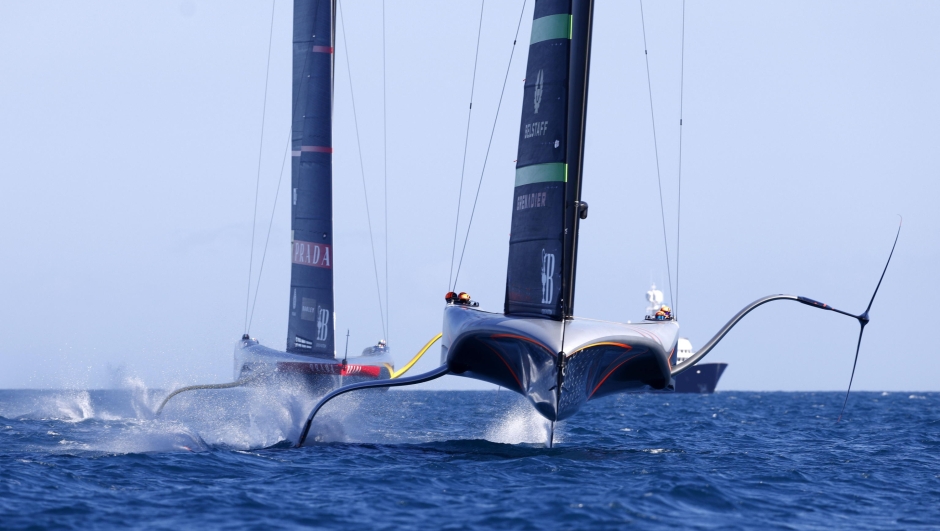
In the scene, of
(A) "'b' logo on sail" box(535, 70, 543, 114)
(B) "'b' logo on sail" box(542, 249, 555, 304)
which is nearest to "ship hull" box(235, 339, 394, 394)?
(B) "'b' logo on sail" box(542, 249, 555, 304)

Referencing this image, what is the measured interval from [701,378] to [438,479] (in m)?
67.0

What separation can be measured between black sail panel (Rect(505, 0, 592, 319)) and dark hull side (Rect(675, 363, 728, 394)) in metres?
60.7

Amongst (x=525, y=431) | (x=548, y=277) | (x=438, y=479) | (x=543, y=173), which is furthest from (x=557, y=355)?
(x=525, y=431)

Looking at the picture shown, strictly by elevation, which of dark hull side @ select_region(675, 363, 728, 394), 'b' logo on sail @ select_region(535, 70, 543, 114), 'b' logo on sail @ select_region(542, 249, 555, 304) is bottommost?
dark hull side @ select_region(675, 363, 728, 394)

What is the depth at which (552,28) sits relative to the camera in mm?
12938

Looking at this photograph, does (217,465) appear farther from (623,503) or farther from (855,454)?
(855,454)

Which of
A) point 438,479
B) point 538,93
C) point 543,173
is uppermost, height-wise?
point 538,93

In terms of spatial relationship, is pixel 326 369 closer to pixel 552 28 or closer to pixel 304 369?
pixel 304 369

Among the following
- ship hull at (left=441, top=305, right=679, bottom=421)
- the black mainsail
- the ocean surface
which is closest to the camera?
the ocean surface

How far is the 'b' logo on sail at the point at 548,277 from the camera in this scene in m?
12.4

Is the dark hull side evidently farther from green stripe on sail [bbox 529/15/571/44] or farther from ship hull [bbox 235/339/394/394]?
green stripe on sail [bbox 529/15/571/44]

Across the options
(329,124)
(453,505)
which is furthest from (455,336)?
(329,124)

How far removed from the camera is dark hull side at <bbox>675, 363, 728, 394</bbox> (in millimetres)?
73625

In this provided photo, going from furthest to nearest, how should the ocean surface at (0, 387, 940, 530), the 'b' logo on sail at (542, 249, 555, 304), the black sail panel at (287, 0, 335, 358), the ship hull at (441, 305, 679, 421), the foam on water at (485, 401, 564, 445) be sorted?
the black sail panel at (287, 0, 335, 358)
the foam on water at (485, 401, 564, 445)
the 'b' logo on sail at (542, 249, 555, 304)
the ship hull at (441, 305, 679, 421)
the ocean surface at (0, 387, 940, 530)
